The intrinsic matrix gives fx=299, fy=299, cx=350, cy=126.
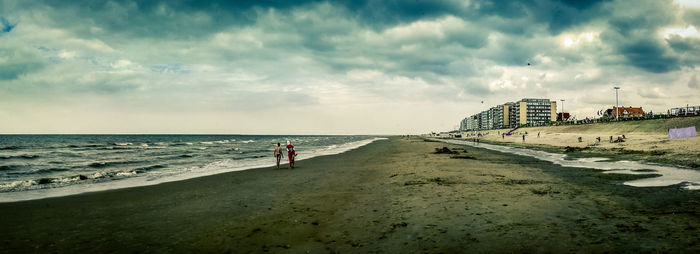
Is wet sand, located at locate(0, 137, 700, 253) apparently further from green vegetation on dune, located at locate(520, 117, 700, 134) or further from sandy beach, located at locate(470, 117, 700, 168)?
green vegetation on dune, located at locate(520, 117, 700, 134)

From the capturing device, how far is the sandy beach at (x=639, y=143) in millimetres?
23312

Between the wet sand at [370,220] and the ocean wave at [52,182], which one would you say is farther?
the ocean wave at [52,182]

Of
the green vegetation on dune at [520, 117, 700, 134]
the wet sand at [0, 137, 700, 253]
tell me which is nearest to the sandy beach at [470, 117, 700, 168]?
the green vegetation on dune at [520, 117, 700, 134]

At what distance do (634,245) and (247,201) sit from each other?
9918mm

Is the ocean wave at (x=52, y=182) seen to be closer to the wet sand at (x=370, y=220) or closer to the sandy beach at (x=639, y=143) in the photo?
the wet sand at (x=370, y=220)

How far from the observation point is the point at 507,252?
5203mm

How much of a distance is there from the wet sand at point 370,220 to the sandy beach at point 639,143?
1676cm

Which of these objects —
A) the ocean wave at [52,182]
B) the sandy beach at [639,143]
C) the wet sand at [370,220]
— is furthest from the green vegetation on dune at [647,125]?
the ocean wave at [52,182]

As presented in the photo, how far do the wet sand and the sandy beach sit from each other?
16.8m

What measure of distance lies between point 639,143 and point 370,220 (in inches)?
1682

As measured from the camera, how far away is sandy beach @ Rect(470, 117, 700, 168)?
2331 centimetres

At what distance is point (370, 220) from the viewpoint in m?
7.48

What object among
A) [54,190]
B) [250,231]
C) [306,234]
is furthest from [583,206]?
[54,190]

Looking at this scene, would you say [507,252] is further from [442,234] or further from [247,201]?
[247,201]
